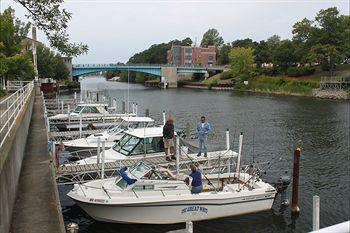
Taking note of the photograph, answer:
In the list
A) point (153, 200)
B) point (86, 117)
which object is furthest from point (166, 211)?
point (86, 117)

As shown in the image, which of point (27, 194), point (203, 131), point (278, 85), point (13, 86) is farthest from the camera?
point (278, 85)

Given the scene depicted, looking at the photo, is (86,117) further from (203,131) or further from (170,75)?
(170,75)

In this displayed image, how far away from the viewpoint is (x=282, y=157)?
90.1ft

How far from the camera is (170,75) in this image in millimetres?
134000

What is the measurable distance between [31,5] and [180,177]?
9.28m

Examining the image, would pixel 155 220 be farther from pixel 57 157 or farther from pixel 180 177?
pixel 57 157

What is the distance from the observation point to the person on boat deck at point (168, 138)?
701 inches

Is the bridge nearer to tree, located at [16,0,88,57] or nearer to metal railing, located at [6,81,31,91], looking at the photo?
metal railing, located at [6,81,31,91]

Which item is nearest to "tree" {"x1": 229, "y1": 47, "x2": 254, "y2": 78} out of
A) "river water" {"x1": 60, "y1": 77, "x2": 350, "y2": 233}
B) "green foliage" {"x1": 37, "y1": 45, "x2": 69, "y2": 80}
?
"green foliage" {"x1": 37, "y1": 45, "x2": 69, "y2": 80}

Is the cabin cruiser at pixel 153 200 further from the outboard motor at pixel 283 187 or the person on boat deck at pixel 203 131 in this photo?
the person on boat deck at pixel 203 131

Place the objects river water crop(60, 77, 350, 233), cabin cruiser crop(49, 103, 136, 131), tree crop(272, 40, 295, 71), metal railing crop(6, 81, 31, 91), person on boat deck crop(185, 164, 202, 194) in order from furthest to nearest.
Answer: tree crop(272, 40, 295, 71), metal railing crop(6, 81, 31, 91), cabin cruiser crop(49, 103, 136, 131), river water crop(60, 77, 350, 233), person on boat deck crop(185, 164, 202, 194)

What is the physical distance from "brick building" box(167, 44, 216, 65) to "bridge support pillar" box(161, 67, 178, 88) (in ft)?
136

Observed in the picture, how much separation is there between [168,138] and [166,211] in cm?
421

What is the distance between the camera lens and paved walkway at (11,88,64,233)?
10.5 meters
